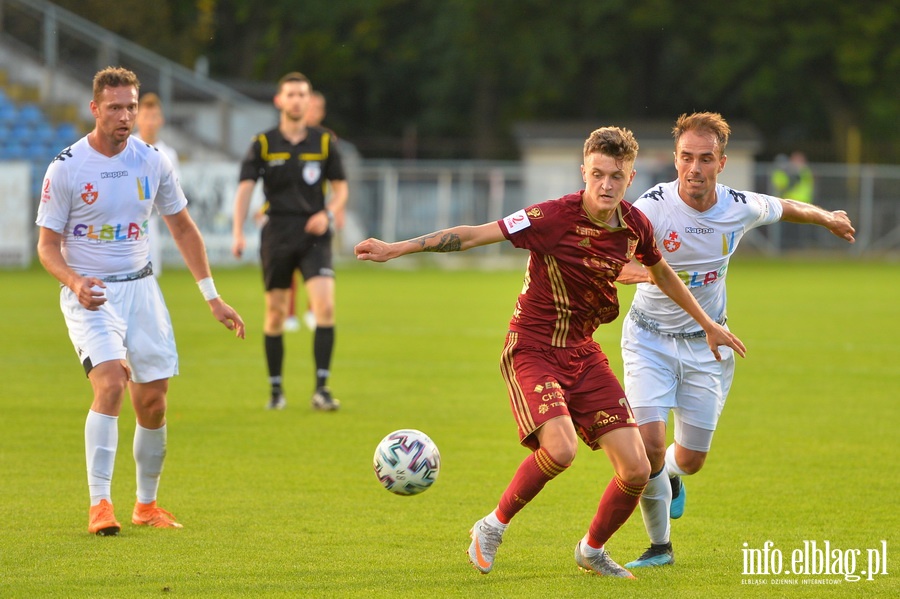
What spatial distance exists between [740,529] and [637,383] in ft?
3.39

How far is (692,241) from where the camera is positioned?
624 cm

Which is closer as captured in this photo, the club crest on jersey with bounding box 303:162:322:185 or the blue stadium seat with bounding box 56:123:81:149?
the club crest on jersey with bounding box 303:162:322:185

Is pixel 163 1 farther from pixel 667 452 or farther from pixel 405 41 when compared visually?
pixel 667 452

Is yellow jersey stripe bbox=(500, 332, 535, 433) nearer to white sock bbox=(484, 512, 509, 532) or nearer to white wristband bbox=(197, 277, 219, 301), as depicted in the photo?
white sock bbox=(484, 512, 509, 532)

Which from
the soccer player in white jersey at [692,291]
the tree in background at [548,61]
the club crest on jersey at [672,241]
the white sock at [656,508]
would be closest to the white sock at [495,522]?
the white sock at [656,508]

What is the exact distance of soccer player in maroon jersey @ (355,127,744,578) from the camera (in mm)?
5516

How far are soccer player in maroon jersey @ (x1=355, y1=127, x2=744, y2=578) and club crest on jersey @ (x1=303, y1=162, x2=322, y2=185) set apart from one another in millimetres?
4987

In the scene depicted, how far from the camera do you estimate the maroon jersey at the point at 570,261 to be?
18.5 feet

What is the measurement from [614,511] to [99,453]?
254 centimetres

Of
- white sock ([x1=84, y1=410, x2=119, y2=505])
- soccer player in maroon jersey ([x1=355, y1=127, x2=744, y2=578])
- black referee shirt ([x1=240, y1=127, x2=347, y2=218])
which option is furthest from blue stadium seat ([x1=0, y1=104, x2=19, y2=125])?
soccer player in maroon jersey ([x1=355, y1=127, x2=744, y2=578])

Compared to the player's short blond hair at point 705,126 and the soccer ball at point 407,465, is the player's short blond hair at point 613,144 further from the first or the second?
the soccer ball at point 407,465

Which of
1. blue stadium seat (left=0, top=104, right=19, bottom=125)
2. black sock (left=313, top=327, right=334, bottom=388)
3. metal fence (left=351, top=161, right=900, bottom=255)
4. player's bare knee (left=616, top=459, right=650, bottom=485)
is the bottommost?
player's bare knee (left=616, top=459, right=650, bottom=485)

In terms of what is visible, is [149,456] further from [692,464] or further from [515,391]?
[692,464]

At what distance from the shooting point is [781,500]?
23.7 feet
